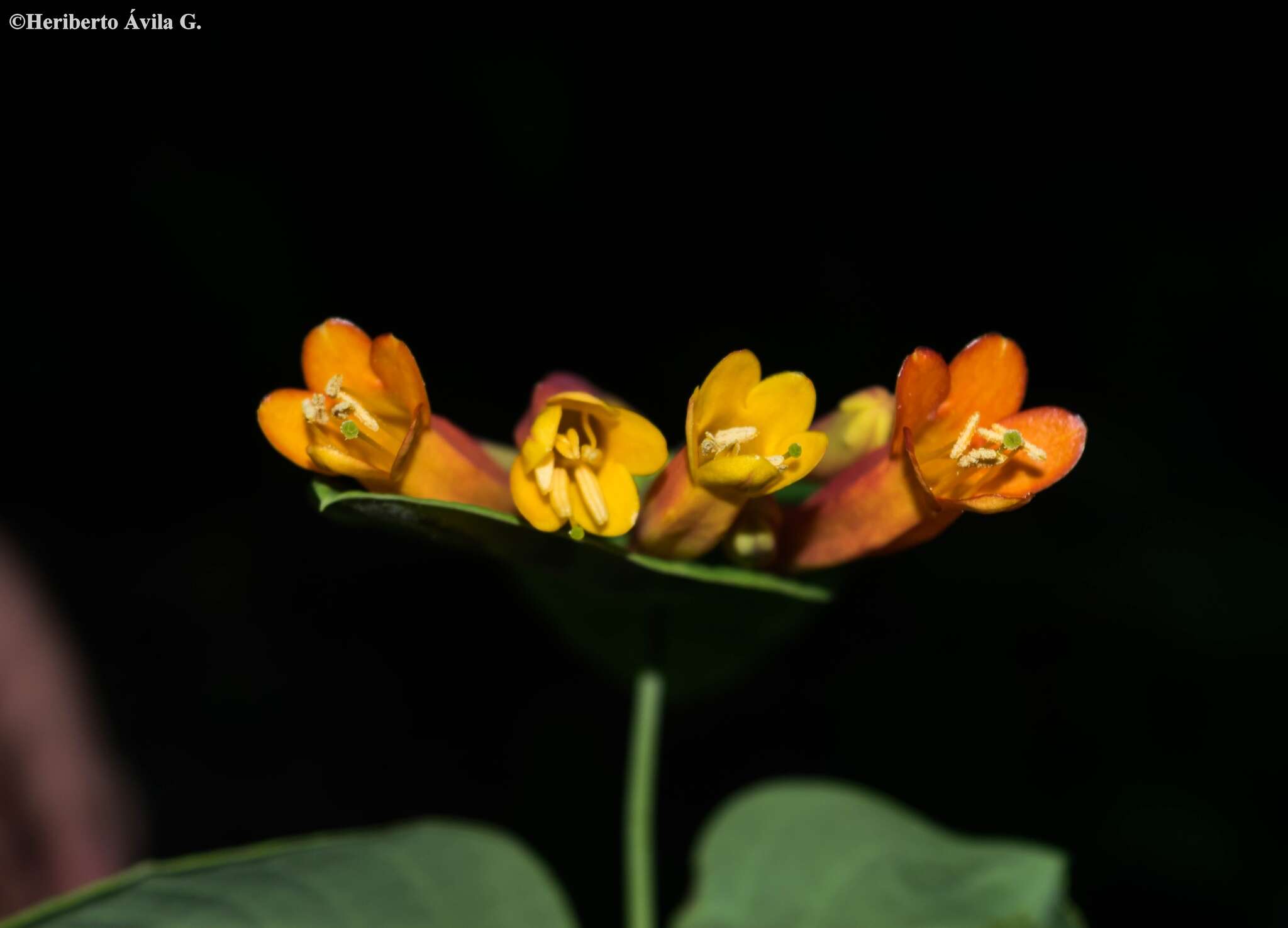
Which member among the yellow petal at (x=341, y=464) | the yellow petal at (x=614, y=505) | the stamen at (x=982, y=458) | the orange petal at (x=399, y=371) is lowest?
the stamen at (x=982, y=458)

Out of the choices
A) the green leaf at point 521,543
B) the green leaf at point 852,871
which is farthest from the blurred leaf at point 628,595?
the green leaf at point 852,871

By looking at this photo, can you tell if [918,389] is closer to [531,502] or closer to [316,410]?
[531,502]

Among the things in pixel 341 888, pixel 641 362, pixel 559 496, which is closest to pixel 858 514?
pixel 559 496

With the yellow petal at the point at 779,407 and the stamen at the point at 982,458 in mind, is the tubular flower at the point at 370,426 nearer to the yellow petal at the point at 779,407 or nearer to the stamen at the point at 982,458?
the yellow petal at the point at 779,407

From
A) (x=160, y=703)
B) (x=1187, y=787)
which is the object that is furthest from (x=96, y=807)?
(x=1187, y=787)

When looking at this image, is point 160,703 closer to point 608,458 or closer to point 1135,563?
point 608,458
